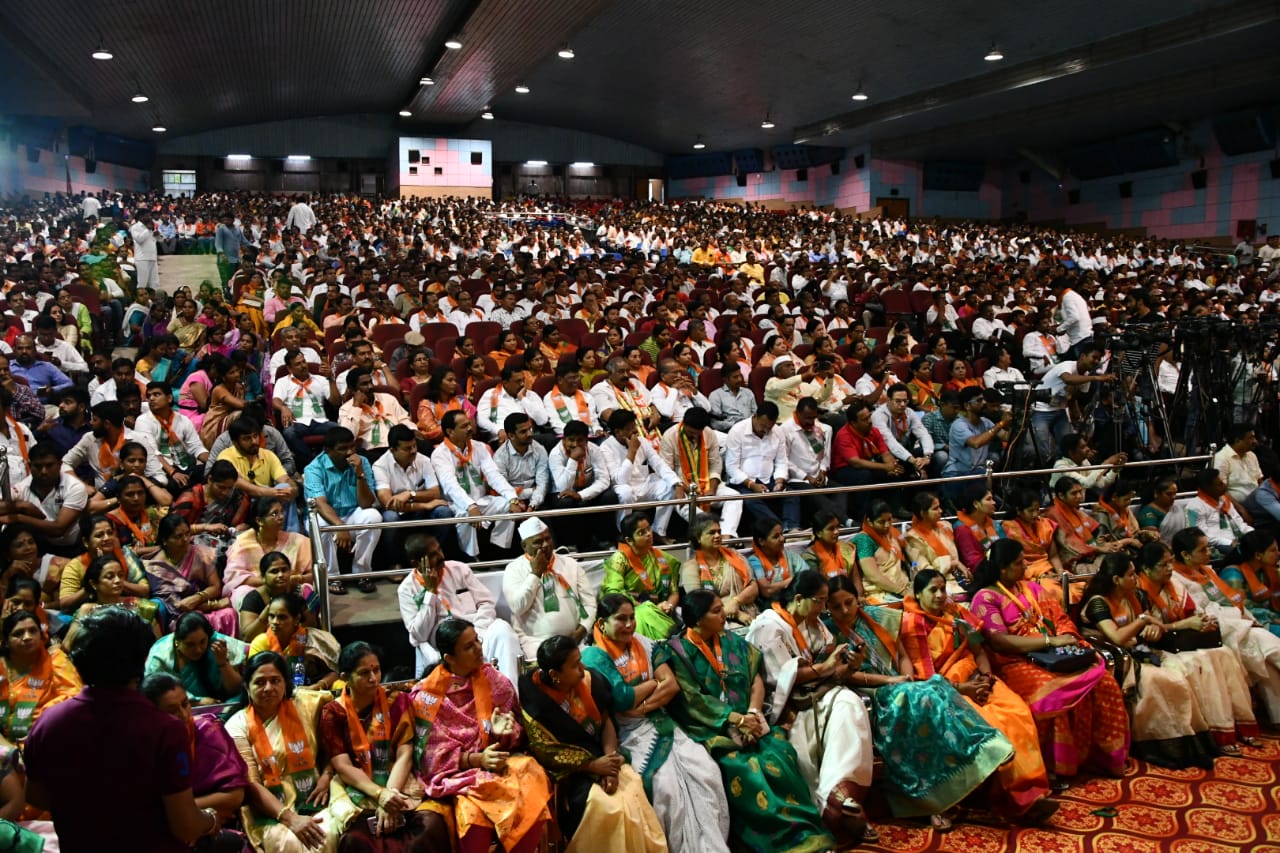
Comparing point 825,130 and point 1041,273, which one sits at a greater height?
point 825,130

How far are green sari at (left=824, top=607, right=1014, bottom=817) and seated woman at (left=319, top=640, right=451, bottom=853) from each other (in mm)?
1628

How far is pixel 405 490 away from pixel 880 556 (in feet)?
7.43

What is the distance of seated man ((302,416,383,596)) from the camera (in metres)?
4.46

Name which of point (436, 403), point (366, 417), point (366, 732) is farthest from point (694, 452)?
point (366, 732)

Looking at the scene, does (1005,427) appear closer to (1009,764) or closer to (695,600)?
(1009,764)

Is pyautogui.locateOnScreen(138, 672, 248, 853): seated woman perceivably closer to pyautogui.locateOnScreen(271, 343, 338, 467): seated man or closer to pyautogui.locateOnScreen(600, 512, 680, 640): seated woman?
pyautogui.locateOnScreen(600, 512, 680, 640): seated woman

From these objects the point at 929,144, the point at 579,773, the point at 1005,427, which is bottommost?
the point at 579,773

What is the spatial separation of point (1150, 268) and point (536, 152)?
18970 millimetres

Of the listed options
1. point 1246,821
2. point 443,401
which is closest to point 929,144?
point 443,401

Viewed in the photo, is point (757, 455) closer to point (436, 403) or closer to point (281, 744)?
point (436, 403)

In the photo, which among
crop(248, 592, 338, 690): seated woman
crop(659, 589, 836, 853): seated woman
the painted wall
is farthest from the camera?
the painted wall

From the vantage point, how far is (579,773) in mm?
3137

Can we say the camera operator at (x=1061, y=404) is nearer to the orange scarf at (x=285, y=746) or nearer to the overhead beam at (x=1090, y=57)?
the orange scarf at (x=285, y=746)

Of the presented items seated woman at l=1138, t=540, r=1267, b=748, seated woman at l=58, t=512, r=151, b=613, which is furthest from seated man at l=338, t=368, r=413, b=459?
seated woman at l=1138, t=540, r=1267, b=748
